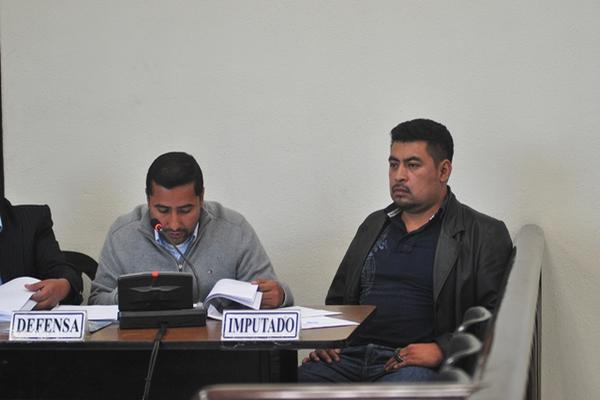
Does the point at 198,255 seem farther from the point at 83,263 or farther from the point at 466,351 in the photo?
the point at 466,351

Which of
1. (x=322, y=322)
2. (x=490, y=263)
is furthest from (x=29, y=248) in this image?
(x=490, y=263)

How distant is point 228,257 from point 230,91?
3.25ft

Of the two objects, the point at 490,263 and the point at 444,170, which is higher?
the point at 444,170

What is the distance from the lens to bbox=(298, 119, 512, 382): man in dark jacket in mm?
3035

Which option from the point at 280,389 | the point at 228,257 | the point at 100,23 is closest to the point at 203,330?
the point at 228,257

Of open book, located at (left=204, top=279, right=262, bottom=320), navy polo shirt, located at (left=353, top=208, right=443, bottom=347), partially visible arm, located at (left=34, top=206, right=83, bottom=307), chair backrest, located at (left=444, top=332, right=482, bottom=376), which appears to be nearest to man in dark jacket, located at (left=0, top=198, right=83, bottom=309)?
partially visible arm, located at (left=34, top=206, right=83, bottom=307)

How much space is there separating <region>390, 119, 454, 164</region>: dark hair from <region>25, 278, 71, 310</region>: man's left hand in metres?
1.20

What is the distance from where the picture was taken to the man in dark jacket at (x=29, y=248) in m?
3.27

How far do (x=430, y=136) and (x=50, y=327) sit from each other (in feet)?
4.75

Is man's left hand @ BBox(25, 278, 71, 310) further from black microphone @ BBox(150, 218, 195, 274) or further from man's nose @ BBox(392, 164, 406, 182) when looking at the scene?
man's nose @ BBox(392, 164, 406, 182)

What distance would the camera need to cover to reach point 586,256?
3.67 metres

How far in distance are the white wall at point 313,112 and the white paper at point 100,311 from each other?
1.19 meters

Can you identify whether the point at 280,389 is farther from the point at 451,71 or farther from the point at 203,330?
the point at 451,71

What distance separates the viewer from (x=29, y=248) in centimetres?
331
